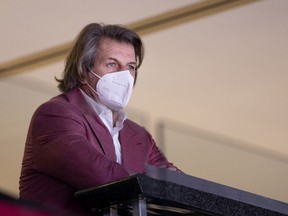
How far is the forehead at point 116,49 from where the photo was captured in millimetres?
2359

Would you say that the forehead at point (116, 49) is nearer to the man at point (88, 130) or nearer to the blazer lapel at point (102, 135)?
the man at point (88, 130)

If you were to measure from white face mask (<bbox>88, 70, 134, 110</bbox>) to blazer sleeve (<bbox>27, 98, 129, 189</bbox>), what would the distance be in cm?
16

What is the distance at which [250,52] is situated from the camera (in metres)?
4.64

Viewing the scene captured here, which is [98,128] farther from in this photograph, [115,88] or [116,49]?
[116,49]

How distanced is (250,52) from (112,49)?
7.69 ft

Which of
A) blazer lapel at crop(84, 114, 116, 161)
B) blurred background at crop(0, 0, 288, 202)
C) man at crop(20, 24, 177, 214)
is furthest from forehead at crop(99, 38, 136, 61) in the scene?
blurred background at crop(0, 0, 288, 202)

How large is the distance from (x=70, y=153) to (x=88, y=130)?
190 mm

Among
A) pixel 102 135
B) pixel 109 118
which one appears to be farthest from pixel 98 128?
pixel 109 118

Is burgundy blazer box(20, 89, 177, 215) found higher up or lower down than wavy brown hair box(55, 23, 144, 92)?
lower down

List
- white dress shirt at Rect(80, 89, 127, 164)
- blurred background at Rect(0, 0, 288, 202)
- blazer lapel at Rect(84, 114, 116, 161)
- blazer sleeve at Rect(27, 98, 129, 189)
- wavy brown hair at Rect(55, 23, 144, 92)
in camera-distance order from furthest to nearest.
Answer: blurred background at Rect(0, 0, 288, 202) → wavy brown hair at Rect(55, 23, 144, 92) → white dress shirt at Rect(80, 89, 127, 164) → blazer lapel at Rect(84, 114, 116, 161) → blazer sleeve at Rect(27, 98, 129, 189)

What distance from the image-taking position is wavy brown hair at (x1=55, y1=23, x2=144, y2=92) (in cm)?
236

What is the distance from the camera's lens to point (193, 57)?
15.5ft

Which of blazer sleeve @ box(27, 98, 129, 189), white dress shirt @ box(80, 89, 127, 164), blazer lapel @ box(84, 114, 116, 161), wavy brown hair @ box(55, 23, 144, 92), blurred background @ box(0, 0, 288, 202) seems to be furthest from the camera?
blurred background @ box(0, 0, 288, 202)

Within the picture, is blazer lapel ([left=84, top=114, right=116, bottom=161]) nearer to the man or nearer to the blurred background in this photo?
the man
